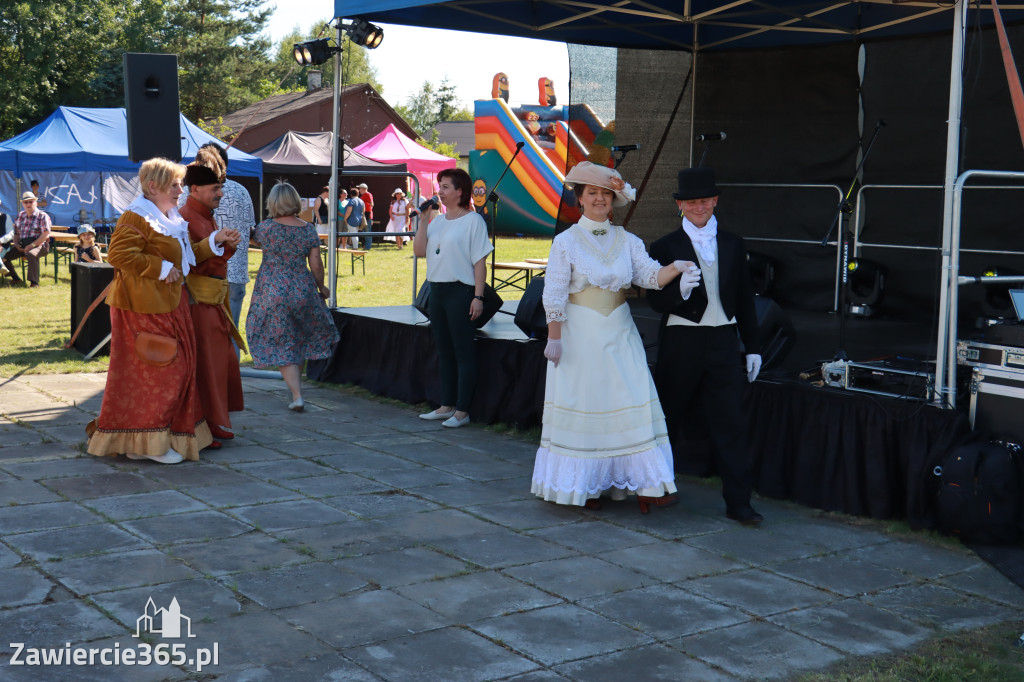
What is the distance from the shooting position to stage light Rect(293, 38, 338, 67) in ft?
26.0

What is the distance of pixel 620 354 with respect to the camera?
15.8 feet

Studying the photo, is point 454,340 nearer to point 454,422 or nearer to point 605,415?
point 454,422

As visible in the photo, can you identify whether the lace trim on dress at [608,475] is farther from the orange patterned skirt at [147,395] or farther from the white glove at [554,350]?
the orange patterned skirt at [147,395]

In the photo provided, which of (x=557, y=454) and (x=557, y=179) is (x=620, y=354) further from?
(x=557, y=179)

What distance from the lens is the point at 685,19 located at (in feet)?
25.2

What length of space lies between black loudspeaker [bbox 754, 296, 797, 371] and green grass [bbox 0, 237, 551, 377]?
4.90m

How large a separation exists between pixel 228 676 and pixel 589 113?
654 cm

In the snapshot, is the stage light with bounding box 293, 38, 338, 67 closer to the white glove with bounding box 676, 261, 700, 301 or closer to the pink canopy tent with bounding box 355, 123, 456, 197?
the white glove with bounding box 676, 261, 700, 301

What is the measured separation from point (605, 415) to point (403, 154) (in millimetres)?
24610

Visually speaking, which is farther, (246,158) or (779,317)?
(246,158)

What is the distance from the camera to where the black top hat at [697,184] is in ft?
15.5

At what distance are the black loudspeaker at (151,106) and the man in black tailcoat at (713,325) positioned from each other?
449cm

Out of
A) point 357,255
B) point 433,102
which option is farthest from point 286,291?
point 433,102

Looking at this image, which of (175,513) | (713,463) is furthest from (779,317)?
(175,513)
